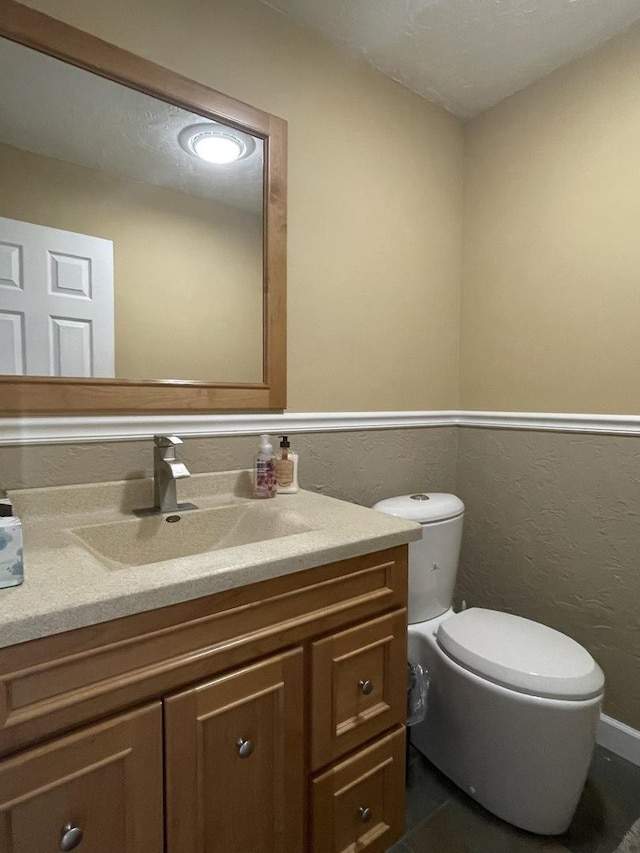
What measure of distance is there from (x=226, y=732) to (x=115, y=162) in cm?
128

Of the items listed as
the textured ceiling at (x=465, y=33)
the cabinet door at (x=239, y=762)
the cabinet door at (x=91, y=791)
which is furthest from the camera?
the textured ceiling at (x=465, y=33)

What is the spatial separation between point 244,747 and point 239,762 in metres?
0.03

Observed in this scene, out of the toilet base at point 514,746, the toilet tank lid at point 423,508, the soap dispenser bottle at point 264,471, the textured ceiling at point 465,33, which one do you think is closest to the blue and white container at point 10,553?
the soap dispenser bottle at point 264,471

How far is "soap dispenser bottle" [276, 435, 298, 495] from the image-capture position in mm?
1326

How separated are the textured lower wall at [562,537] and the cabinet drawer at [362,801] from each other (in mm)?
876

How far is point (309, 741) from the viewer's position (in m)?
0.89

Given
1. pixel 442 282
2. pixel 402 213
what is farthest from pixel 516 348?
pixel 402 213

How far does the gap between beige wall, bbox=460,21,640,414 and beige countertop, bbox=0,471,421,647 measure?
3.11 feet

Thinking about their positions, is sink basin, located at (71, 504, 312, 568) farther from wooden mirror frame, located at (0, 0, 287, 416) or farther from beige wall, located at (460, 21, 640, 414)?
beige wall, located at (460, 21, 640, 414)

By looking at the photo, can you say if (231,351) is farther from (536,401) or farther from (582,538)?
(582,538)

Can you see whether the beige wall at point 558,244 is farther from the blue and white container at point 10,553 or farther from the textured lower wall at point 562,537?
the blue and white container at point 10,553

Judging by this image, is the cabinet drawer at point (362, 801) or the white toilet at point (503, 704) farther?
the white toilet at point (503, 704)

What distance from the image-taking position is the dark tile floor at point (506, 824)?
1180 millimetres

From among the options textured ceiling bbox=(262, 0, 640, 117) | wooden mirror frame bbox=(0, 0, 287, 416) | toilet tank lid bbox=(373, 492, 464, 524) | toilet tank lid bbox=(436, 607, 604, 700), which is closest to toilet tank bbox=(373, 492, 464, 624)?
toilet tank lid bbox=(373, 492, 464, 524)
